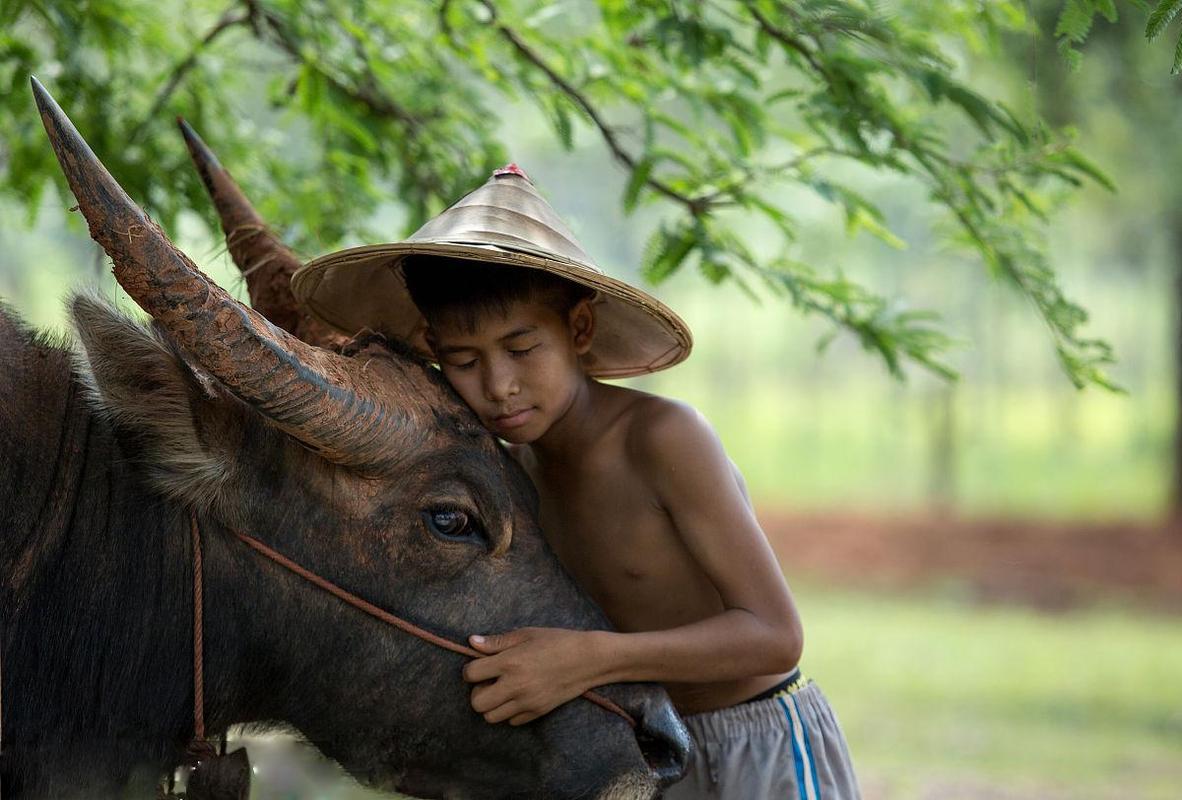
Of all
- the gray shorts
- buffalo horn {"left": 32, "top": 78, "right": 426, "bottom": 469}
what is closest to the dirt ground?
the gray shorts

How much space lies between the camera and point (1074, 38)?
3188mm

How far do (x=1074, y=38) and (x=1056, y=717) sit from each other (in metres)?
9.40

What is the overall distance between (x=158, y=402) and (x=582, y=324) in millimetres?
1110

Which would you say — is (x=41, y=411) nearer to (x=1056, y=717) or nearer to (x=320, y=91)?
(x=320, y=91)

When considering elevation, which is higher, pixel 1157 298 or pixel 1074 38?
pixel 1157 298

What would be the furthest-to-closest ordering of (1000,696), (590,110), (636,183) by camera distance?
1. (1000,696)
2. (590,110)
3. (636,183)

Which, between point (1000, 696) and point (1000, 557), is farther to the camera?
point (1000, 557)

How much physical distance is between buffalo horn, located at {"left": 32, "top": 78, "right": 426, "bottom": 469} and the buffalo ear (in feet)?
0.54

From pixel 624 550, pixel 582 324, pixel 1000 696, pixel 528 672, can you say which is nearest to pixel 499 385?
pixel 582 324

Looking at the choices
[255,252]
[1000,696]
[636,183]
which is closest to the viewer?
[255,252]

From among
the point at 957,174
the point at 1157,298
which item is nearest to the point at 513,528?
the point at 957,174

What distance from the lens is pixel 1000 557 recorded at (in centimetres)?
1845

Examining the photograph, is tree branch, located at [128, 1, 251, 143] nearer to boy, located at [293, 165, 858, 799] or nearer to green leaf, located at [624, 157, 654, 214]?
green leaf, located at [624, 157, 654, 214]

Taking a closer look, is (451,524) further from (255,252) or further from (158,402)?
(255,252)
